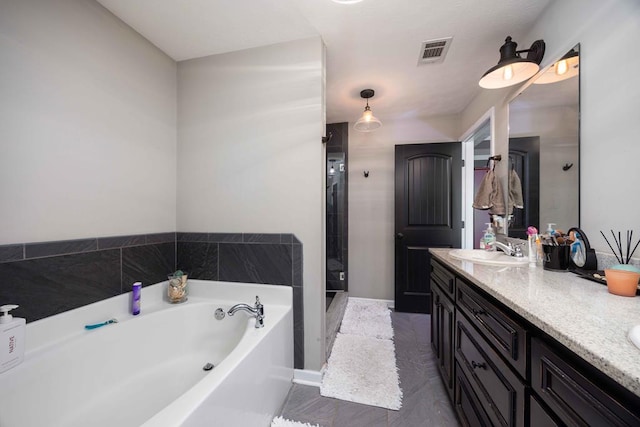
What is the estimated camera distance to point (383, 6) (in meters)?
1.38

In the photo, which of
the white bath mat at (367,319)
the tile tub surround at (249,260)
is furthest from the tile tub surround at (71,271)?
the white bath mat at (367,319)

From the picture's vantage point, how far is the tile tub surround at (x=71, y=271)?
1.07 meters

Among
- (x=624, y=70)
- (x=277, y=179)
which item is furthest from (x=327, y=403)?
(x=624, y=70)

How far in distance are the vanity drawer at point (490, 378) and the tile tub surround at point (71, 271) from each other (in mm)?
2038

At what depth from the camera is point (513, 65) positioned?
1340mm

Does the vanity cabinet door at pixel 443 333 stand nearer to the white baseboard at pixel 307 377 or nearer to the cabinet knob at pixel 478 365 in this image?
the cabinet knob at pixel 478 365

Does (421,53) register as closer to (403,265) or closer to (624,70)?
(624,70)

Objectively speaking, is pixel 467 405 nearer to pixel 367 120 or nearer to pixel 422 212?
pixel 422 212

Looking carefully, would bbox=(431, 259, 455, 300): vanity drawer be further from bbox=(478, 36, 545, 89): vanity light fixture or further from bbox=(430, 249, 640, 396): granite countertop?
bbox=(478, 36, 545, 89): vanity light fixture

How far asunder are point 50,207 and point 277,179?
1.21 m

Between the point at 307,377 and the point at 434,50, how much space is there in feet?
8.46

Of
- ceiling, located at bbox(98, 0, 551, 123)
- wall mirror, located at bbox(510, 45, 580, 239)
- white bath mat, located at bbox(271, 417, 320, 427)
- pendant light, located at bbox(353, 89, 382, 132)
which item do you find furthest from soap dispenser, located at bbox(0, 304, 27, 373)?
wall mirror, located at bbox(510, 45, 580, 239)

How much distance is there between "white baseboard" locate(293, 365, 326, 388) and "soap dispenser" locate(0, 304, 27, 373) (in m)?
1.40

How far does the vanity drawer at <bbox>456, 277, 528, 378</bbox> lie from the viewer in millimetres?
713
